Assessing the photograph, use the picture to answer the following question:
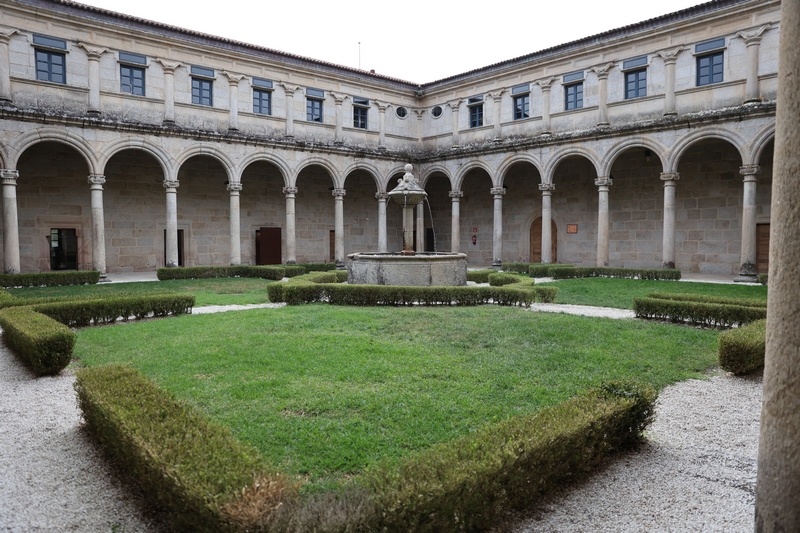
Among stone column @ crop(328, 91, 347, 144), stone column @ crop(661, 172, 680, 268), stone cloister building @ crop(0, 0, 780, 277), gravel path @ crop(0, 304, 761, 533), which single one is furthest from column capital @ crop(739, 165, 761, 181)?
stone column @ crop(328, 91, 347, 144)

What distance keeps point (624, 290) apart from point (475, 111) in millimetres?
13321

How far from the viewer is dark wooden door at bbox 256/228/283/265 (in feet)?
82.1

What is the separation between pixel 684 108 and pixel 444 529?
66.0ft

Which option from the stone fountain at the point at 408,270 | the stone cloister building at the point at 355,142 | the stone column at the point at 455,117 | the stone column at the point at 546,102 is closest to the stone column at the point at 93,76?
the stone cloister building at the point at 355,142

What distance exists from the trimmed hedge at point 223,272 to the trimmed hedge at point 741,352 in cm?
1468

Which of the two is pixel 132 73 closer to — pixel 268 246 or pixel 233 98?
pixel 233 98

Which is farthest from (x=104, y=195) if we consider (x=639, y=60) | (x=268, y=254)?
(x=639, y=60)

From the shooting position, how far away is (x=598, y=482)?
3834 mm

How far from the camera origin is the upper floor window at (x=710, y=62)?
18.2 meters

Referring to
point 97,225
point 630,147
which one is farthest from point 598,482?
point 97,225

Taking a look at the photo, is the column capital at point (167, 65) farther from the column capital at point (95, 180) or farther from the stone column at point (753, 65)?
the stone column at point (753, 65)

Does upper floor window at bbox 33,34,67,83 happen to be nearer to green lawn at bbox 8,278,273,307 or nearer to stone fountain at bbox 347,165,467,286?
green lawn at bbox 8,278,273,307

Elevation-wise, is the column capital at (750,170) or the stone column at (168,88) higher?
the stone column at (168,88)

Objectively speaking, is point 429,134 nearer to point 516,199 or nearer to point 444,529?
point 516,199
